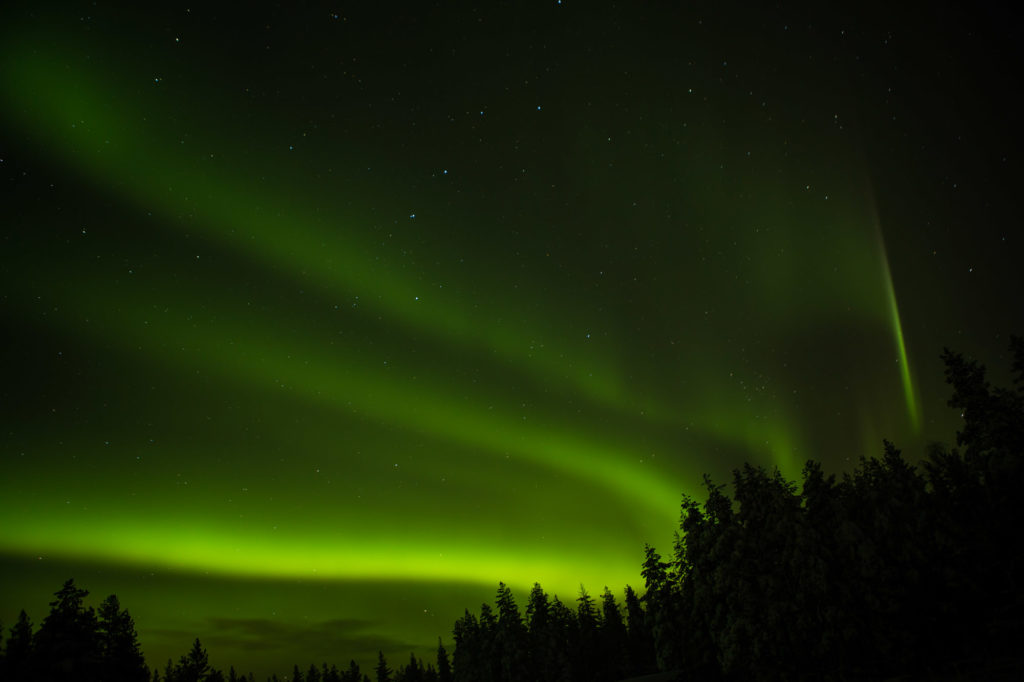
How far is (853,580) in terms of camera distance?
32.8 meters

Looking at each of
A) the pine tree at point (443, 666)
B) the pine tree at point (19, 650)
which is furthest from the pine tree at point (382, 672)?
the pine tree at point (19, 650)

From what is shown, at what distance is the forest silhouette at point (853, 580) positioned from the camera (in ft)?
97.9

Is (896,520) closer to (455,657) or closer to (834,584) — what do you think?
(834,584)

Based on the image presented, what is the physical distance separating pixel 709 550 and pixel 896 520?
11.7 meters

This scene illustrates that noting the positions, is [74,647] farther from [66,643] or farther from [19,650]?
[19,650]

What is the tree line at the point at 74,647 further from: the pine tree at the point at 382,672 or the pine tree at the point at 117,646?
the pine tree at the point at 382,672

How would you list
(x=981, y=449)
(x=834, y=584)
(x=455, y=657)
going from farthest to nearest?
(x=455, y=657), (x=834, y=584), (x=981, y=449)

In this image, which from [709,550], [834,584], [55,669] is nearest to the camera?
[834,584]

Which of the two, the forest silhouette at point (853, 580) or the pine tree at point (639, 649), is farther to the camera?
the pine tree at point (639, 649)

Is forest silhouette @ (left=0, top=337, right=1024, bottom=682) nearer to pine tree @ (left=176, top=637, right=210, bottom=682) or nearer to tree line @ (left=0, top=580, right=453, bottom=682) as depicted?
tree line @ (left=0, top=580, right=453, bottom=682)

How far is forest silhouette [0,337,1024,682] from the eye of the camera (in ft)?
97.9

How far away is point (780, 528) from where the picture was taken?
33.4m

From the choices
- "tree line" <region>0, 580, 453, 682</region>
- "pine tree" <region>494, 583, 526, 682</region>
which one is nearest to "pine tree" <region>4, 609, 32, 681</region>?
"tree line" <region>0, 580, 453, 682</region>

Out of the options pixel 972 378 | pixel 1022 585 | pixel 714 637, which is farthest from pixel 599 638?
pixel 972 378
